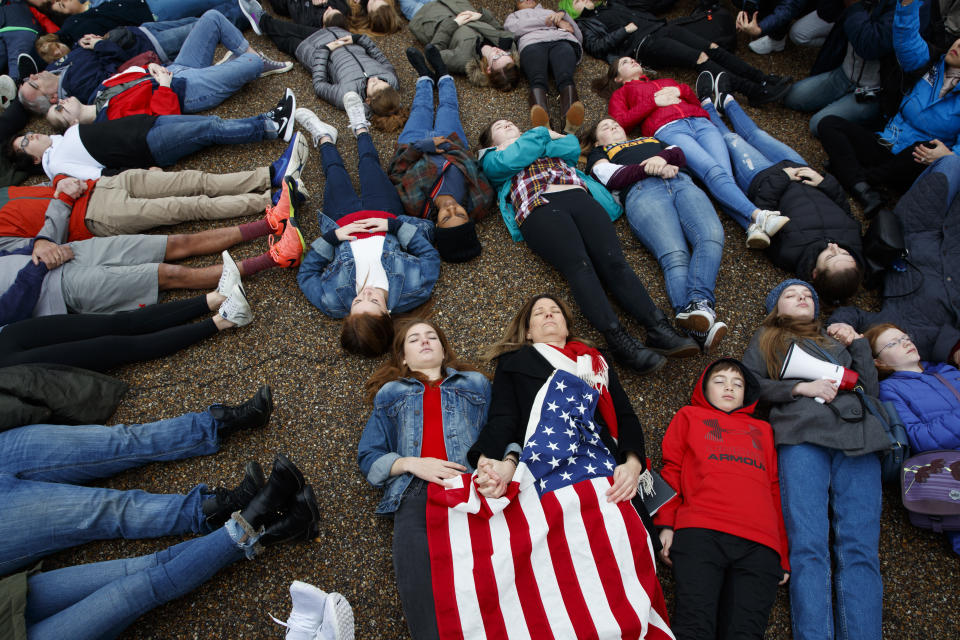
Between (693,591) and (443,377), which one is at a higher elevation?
(443,377)

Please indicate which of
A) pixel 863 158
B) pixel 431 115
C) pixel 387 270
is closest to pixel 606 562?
pixel 387 270

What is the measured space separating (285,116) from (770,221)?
447 centimetres

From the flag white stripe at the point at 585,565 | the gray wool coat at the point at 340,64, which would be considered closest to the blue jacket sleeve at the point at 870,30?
the gray wool coat at the point at 340,64

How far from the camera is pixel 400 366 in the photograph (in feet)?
10.7

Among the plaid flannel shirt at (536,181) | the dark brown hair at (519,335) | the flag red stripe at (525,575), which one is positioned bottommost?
the flag red stripe at (525,575)

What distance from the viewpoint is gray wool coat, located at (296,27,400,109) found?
5406mm

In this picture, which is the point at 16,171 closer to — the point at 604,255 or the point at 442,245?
the point at 442,245

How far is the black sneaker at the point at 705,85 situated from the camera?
211 inches

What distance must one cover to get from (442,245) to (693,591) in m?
2.83

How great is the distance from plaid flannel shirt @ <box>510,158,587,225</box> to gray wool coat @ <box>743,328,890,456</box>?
80.6 inches

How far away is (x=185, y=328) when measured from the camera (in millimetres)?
3566

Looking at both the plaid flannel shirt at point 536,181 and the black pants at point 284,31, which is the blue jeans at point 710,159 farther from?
the black pants at point 284,31

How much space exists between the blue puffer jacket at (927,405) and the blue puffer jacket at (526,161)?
7.54 ft

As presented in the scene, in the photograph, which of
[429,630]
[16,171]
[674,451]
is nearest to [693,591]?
[674,451]
